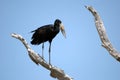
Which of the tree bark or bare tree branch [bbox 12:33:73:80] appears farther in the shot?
bare tree branch [bbox 12:33:73:80]

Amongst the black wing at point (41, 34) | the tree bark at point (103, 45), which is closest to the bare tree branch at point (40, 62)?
the tree bark at point (103, 45)

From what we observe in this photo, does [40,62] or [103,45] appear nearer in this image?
[103,45]

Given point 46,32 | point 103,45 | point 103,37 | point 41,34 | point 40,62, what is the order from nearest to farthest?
1. point 103,45
2. point 103,37
3. point 40,62
4. point 41,34
5. point 46,32

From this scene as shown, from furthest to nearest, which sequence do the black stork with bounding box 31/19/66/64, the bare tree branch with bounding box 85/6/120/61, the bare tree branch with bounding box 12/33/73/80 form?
1. the black stork with bounding box 31/19/66/64
2. the bare tree branch with bounding box 12/33/73/80
3. the bare tree branch with bounding box 85/6/120/61

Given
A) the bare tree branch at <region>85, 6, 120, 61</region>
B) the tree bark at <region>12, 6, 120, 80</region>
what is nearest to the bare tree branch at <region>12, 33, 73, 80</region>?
the tree bark at <region>12, 6, 120, 80</region>

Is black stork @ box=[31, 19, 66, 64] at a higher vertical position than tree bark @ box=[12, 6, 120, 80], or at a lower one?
higher

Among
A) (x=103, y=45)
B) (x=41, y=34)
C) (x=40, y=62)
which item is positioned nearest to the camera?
(x=103, y=45)

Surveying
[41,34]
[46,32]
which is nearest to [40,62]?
[41,34]

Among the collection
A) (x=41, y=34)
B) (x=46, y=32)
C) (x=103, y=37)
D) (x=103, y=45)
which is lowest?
(x=103, y=45)

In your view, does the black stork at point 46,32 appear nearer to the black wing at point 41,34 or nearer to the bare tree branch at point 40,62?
the black wing at point 41,34

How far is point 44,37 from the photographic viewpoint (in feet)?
45.5

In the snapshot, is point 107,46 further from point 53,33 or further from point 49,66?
point 53,33

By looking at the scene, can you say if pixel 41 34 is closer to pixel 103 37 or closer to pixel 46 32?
pixel 46 32

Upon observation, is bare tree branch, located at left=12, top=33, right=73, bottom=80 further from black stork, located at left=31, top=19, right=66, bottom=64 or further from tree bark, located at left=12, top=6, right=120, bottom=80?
black stork, located at left=31, top=19, right=66, bottom=64
